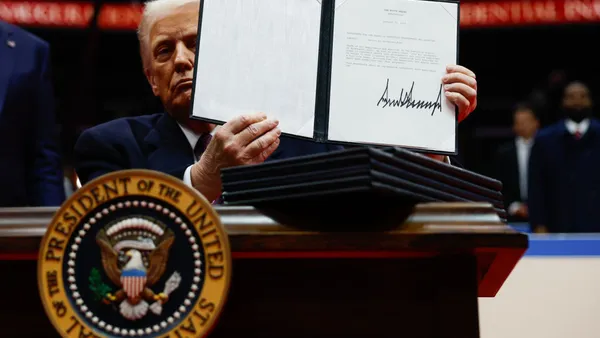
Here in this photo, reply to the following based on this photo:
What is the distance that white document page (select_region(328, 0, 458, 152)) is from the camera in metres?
1.09

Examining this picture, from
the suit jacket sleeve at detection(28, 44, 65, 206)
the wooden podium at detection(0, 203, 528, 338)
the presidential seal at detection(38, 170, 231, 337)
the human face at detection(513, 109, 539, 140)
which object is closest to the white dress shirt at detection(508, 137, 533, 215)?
the human face at detection(513, 109, 539, 140)

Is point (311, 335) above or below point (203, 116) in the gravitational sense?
below

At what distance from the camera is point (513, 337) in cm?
160

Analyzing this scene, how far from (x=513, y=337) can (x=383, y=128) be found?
27.6 inches

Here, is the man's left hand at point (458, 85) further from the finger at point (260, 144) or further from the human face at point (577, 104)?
the human face at point (577, 104)

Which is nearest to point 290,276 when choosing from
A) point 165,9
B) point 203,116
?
point 203,116

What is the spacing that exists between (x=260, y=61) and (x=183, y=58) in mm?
293

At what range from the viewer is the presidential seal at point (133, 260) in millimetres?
670

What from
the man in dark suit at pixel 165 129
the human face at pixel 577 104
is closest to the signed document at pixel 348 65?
the man in dark suit at pixel 165 129

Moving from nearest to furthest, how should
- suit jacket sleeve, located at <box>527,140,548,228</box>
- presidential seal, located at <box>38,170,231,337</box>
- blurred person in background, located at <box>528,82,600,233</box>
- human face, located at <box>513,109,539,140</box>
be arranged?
presidential seal, located at <box>38,170,231,337</box> → blurred person in background, located at <box>528,82,600,233</box> → suit jacket sleeve, located at <box>527,140,548,228</box> → human face, located at <box>513,109,539,140</box>

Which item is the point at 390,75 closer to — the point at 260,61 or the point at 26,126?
the point at 260,61

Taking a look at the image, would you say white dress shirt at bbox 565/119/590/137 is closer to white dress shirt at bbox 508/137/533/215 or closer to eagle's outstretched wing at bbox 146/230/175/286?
white dress shirt at bbox 508/137/533/215

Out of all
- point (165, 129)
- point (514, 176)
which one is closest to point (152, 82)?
point (165, 129)

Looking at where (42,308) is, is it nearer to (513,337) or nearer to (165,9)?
(165,9)
